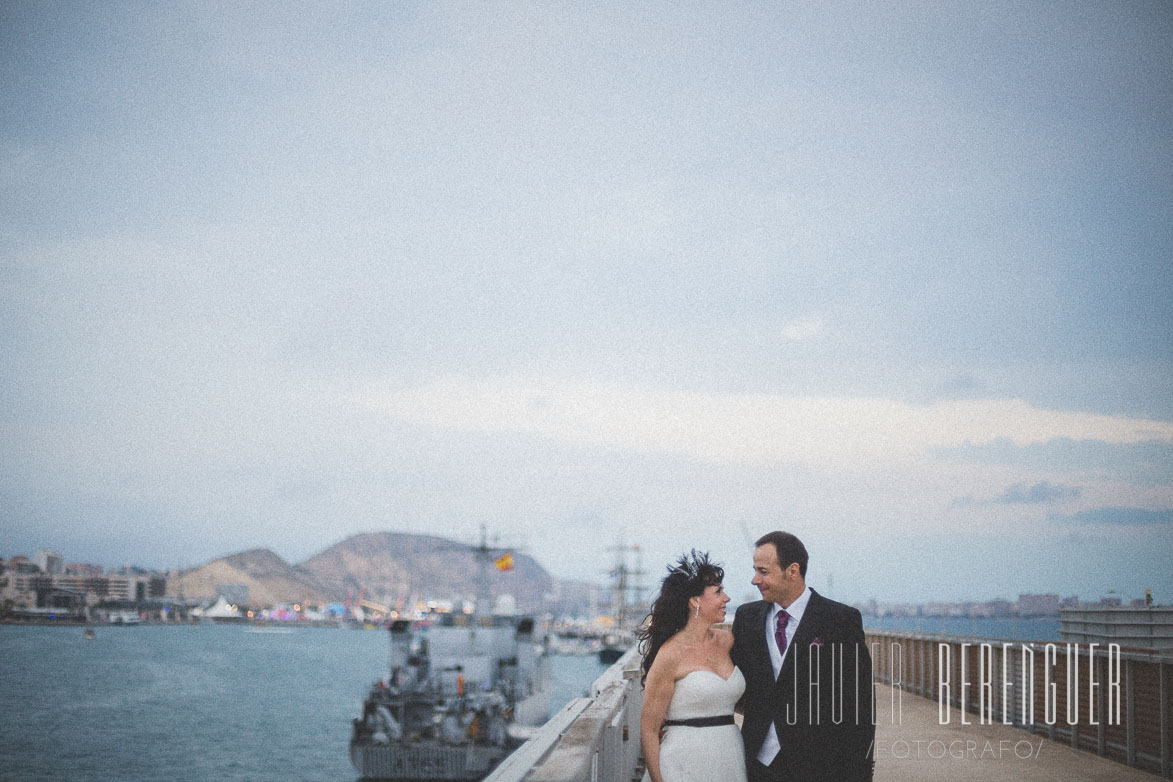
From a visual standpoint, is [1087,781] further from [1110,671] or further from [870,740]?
[870,740]

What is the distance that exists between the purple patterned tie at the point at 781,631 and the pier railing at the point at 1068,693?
6993 mm

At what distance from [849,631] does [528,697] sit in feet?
211

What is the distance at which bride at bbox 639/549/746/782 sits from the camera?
15.6ft

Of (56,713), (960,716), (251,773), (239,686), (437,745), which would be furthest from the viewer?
(239,686)

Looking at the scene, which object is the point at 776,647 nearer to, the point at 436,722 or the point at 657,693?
the point at 657,693

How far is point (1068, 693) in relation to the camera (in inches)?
473

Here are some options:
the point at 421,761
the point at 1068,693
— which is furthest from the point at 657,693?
the point at 421,761

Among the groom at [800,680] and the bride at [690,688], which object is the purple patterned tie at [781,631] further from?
the bride at [690,688]

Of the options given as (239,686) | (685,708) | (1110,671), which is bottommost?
(239,686)

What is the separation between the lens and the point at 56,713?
9475 cm

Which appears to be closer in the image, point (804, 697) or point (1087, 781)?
point (804, 697)

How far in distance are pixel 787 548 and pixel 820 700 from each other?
0.76 meters

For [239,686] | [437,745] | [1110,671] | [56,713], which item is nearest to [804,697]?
[1110,671]

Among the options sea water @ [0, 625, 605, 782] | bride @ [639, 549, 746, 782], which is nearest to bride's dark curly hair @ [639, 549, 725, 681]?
bride @ [639, 549, 746, 782]
